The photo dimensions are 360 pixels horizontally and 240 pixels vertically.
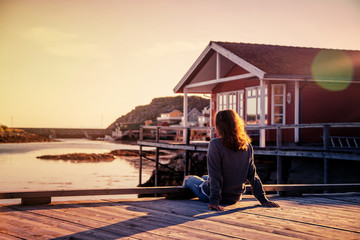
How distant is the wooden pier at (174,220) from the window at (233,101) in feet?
44.2

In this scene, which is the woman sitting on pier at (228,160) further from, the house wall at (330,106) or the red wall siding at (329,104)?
the red wall siding at (329,104)

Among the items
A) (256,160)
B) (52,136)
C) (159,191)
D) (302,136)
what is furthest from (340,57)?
(52,136)

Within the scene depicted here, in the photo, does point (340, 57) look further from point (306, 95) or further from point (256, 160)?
point (256, 160)

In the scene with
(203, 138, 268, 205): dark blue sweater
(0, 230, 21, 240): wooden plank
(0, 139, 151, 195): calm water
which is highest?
(203, 138, 268, 205): dark blue sweater

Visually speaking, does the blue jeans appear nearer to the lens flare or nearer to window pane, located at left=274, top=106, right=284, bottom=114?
the lens flare

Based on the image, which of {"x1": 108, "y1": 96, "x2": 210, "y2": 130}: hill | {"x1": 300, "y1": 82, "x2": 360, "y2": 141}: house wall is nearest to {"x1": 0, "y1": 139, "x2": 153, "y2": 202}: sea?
{"x1": 300, "y1": 82, "x2": 360, "y2": 141}: house wall

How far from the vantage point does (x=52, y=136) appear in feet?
396

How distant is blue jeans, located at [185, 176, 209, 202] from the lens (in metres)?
5.74

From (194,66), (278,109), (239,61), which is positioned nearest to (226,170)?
(239,61)

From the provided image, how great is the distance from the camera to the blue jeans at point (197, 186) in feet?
18.8

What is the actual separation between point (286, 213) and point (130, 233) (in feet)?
7.18

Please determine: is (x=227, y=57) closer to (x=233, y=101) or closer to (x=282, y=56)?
(x=282, y=56)

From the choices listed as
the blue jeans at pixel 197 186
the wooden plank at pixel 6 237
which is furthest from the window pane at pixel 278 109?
the wooden plank at pixel 6 237

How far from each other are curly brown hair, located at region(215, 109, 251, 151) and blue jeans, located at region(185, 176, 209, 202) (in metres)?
1.01
